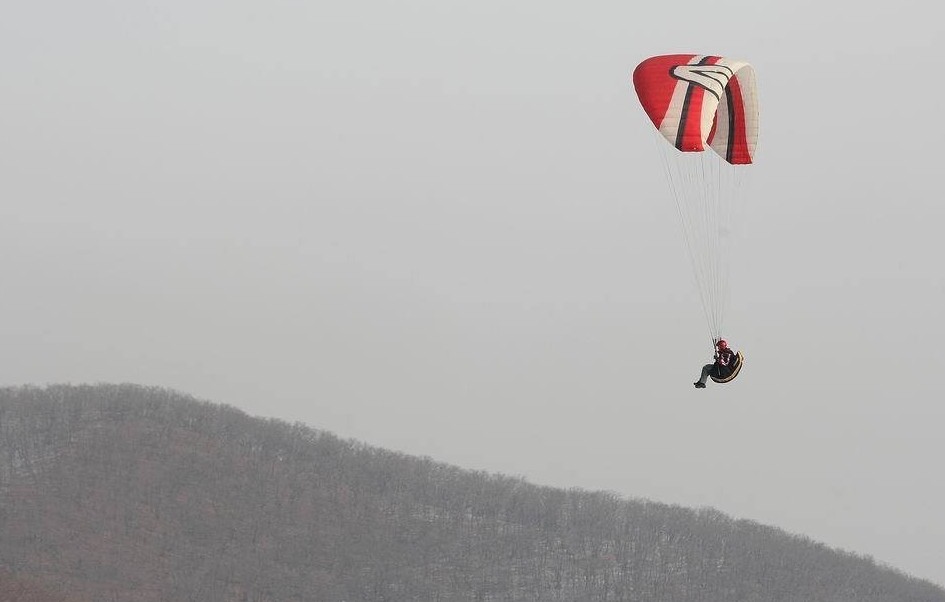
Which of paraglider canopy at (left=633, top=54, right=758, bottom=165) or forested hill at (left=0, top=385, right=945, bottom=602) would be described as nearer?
paraglider canopy at (left=633, top=54, right=758, bottom=165)

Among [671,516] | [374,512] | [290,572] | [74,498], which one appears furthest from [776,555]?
[74,498]

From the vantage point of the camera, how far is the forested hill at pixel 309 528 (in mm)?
89062

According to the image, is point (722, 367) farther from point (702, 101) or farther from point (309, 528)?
point (309, 528)

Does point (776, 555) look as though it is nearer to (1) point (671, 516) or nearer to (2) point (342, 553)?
(1) point (671, 516)

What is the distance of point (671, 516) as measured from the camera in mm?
121125

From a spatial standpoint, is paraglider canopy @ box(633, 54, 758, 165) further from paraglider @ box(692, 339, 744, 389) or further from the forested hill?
the forested hill

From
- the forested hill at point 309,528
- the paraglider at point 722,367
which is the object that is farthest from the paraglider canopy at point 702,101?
the forested hill at point 309,528

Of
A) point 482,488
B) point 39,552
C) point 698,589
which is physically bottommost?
point 39,552

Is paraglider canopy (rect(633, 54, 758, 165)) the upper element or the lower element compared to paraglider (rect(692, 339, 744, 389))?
upper

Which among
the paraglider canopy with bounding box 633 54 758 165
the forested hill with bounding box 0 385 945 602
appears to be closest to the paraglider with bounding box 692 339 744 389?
the paraglider canopy with bounding box 633 54 758 165

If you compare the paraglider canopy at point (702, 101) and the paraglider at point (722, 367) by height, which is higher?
the paraglider canopy at point (702, 101)

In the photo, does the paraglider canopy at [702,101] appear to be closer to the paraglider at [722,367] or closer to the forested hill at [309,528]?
the paraglider at [722,367]

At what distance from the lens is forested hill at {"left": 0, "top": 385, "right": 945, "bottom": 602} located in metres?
89.1

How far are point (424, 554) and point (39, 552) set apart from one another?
33187 mm
